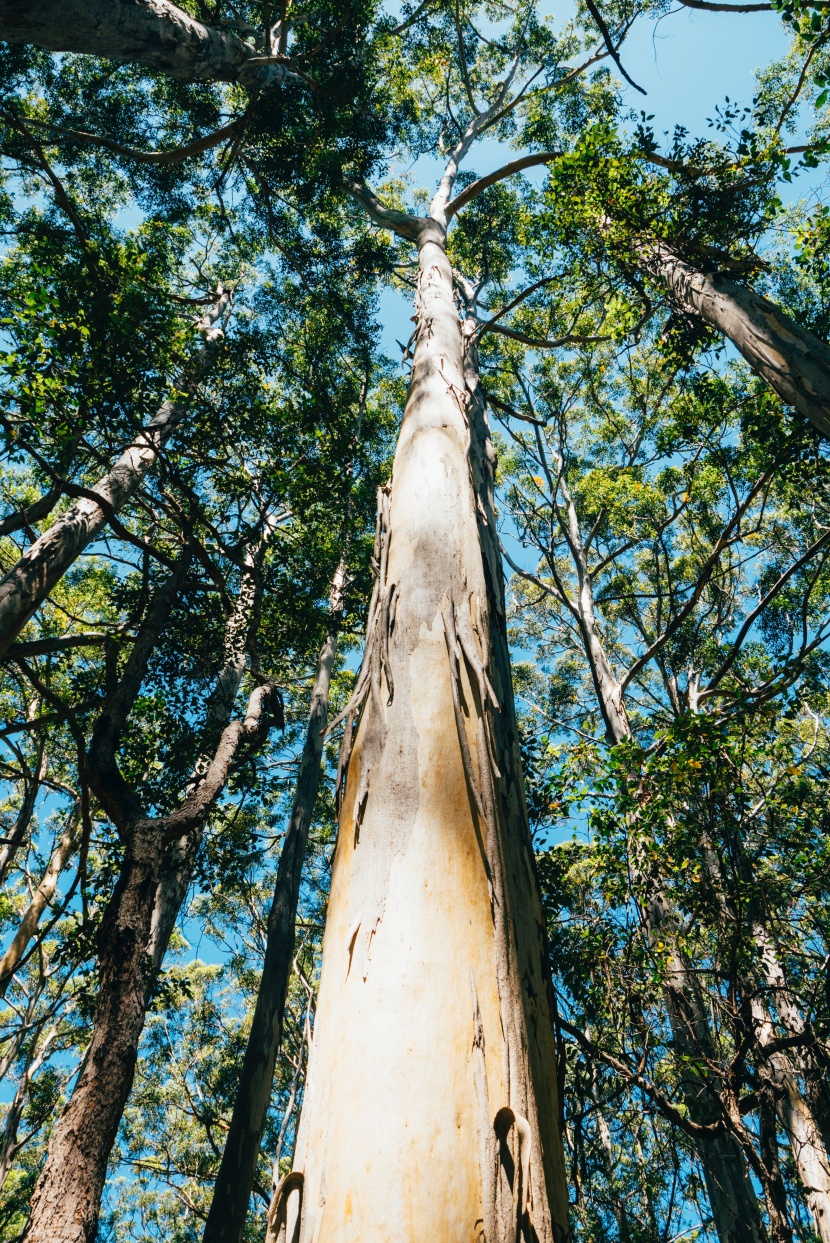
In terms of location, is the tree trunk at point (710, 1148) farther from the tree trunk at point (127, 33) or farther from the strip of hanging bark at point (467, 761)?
the tree trunk at point (127, 33)

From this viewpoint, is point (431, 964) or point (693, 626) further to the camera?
point (693, 626)

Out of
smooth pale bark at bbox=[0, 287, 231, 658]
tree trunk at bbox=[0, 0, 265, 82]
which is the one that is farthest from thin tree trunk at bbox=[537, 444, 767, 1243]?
tree trunk at bbox=[0, 0, 265, 82]

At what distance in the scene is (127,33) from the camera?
3959mm

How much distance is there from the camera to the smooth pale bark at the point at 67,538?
4.70 meters

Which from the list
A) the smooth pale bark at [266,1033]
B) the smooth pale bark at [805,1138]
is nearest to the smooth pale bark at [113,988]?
the smooth pale bark at [266,1033]

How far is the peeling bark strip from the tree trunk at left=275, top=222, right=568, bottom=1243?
3.80 meters

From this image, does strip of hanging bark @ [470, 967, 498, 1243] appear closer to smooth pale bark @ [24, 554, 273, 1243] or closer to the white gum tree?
the white gum tree

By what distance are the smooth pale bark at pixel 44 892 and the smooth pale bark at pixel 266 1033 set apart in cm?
340

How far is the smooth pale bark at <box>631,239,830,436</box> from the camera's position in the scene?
3559mm

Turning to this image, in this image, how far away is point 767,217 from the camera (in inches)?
226

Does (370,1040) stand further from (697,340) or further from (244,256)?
(244,256)

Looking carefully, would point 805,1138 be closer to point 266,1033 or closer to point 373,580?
point 266,1033

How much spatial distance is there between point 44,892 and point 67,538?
6352 millimetres

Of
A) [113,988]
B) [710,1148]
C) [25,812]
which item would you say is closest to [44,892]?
[25,812]
